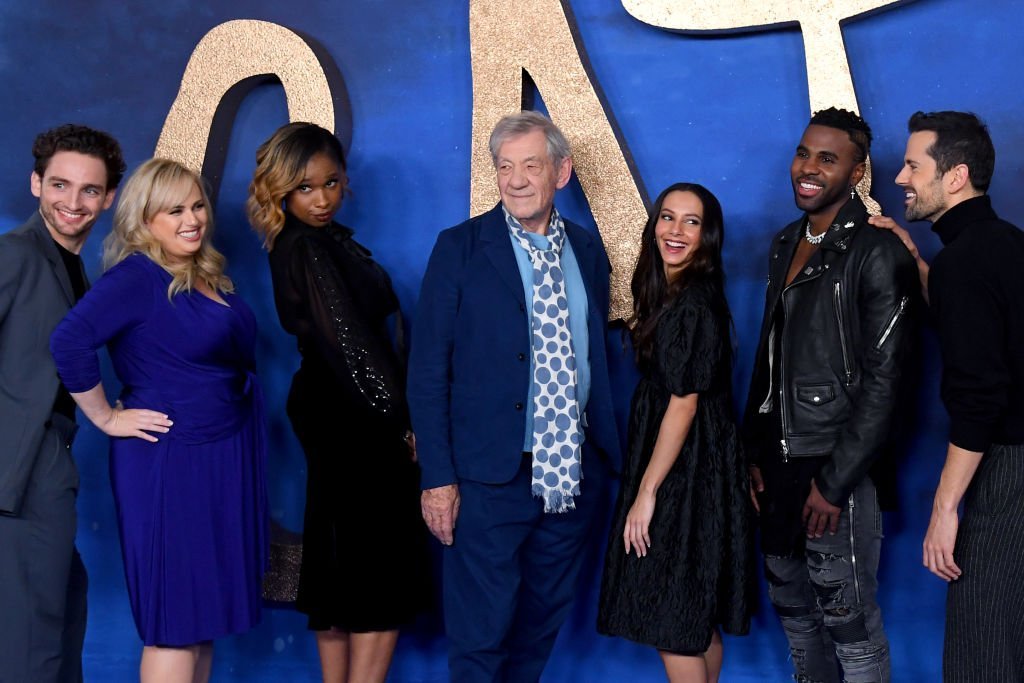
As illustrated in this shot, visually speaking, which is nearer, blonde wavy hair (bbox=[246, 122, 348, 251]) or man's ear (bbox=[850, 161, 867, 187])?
man's ear (bbox=[850, 161, 867, 187])

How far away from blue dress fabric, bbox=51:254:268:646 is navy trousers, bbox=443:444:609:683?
63 cm

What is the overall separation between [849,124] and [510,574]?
60.6 inches

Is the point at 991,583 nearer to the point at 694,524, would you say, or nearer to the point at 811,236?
the point at 694,524

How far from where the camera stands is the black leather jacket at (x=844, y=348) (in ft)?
8.70

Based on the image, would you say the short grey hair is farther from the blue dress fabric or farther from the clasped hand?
the clasped hand

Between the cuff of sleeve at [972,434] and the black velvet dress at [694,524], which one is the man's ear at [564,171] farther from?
the cuff of sleeve at [972,434]

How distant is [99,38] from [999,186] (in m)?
3.15

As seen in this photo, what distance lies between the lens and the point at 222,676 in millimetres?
3748

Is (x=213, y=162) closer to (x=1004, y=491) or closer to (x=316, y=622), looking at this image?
(x=316, y=622)

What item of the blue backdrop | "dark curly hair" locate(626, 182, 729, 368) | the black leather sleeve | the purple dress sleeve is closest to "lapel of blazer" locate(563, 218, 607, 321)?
"dark curly hair" locate(626, 182, 729, 368)

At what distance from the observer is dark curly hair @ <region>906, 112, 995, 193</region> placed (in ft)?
8.39

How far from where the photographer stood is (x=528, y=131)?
2818mm

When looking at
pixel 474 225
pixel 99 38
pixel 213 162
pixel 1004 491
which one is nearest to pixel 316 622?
pixel 474 225

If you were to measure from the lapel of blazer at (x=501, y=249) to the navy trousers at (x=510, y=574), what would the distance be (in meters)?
0.49
